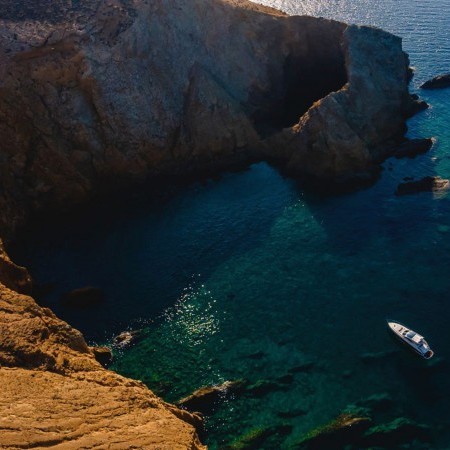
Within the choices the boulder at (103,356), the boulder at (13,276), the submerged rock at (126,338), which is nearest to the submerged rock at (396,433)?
the submerged rock at (126,338)

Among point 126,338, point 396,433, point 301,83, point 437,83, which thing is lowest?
point 126,338

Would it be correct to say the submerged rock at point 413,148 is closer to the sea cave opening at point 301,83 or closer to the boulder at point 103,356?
the sea cave opening at point 301,83

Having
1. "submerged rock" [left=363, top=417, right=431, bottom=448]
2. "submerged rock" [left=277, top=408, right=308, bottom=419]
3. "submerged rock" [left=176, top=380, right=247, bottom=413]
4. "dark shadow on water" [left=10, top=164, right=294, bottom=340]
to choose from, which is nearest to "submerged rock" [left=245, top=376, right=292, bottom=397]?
"submerged rock" [left=176, top=380, right=247, bottom=413]

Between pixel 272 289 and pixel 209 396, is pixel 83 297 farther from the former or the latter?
pixel 272 289

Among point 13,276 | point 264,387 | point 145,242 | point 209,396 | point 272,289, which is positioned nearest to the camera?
point 209,396

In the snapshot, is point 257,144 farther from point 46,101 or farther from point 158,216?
point 46,101

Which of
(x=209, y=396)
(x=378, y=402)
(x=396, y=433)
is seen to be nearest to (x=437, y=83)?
(x=378, y=402)
